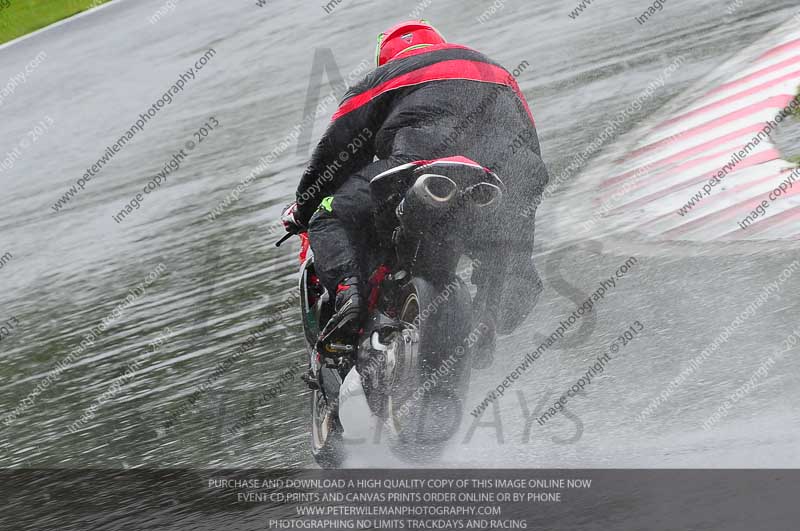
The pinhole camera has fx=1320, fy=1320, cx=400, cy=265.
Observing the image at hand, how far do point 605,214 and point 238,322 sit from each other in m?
2.50

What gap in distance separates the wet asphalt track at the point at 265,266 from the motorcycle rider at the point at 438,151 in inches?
26.7

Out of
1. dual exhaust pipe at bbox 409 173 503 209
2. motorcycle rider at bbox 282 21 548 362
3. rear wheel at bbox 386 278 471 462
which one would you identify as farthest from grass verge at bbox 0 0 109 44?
dual exhaust pipe at bbox 409 173 503 209

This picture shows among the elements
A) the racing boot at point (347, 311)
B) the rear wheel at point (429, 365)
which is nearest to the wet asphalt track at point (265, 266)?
the rear wheel at point (429, 365)

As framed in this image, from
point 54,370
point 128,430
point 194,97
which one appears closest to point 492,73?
point 128,430

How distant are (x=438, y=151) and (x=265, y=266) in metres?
4.50

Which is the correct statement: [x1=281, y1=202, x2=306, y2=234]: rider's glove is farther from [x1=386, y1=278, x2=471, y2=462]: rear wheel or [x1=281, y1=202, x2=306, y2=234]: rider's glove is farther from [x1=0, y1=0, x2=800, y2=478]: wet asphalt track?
[x1=386, y1=278, x2=471, y2=462]: rear wheel

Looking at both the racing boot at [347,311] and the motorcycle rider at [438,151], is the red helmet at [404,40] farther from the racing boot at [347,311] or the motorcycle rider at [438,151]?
the racing boot at [347,311]

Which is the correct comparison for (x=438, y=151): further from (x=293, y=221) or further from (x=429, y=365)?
(x=293, y=221)

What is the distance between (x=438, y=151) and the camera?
201 inches

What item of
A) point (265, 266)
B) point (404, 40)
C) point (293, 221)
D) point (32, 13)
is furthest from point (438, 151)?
point (32, 13)

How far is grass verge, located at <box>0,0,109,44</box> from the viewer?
20459 millimetres

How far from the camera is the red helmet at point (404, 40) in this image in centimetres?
573

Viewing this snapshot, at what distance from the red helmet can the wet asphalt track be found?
1.55 meters

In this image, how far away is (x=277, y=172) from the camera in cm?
1205
